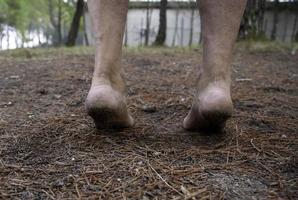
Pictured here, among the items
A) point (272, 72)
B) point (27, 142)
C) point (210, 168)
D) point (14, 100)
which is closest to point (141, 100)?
point (14, 100)

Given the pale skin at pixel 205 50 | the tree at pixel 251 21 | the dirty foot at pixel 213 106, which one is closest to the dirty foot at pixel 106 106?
the pale skin at pixel 205 50

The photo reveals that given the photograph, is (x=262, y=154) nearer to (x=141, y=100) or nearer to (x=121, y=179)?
(x=121, y=179)

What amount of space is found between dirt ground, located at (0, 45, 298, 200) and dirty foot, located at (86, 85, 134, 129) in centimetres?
6

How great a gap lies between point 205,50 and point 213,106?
7.8 inches

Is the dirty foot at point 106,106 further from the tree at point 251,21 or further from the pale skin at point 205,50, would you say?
the tree at point 251,21

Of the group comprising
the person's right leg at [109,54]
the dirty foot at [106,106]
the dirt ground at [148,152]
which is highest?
the person's right leg at [109,54]

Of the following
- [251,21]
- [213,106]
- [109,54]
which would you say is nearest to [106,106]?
[109,54]

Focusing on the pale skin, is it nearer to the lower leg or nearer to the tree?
the lower leg

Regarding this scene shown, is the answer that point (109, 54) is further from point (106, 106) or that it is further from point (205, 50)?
point (205, 50)

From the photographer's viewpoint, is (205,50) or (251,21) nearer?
(205,50)

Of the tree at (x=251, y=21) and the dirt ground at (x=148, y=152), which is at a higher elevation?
the tree at (x=251, y=21)

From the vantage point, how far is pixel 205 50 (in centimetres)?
126

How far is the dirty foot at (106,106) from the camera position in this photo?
117 centimetres

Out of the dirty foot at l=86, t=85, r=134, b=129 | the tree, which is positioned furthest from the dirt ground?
the tree
